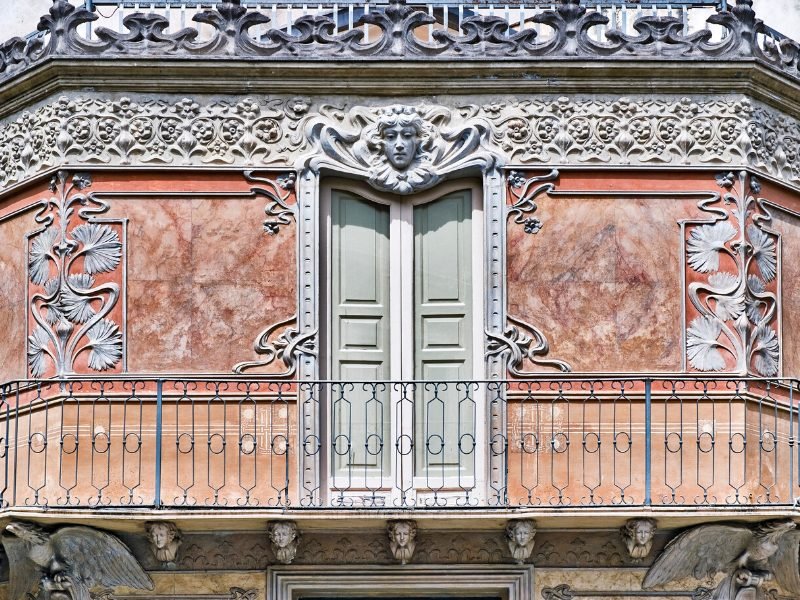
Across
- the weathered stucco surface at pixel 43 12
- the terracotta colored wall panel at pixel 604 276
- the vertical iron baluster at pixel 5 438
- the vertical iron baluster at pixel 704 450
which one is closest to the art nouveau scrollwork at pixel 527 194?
the terracotta colored wall panel at pixel 604 276

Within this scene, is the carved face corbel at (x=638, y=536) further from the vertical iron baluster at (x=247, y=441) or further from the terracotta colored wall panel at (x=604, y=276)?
the vertical iron baluster at (x=247, y=441)

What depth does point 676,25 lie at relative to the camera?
21.1 m

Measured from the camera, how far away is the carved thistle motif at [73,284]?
20766 mm

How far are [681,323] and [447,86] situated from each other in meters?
2.88

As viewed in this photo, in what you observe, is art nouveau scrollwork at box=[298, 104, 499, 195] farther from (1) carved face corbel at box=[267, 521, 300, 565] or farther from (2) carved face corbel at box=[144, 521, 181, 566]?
(2) carved face corbel at box=[144, 521, 181, 566]

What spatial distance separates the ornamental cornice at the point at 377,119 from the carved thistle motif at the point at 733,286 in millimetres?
425

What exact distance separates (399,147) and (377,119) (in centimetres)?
35

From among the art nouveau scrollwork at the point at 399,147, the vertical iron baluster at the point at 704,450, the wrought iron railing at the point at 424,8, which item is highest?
the wrought iron railing at the point at 424,8

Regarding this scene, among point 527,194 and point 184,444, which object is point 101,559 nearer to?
point 184,444

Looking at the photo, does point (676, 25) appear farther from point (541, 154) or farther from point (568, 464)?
point (568, 464)

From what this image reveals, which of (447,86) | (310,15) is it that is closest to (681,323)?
(447,86)

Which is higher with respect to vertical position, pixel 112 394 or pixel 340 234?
pixel 340 234

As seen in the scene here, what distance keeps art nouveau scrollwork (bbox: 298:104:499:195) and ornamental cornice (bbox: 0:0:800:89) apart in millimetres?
540

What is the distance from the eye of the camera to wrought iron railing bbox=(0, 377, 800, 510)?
2030 cm
